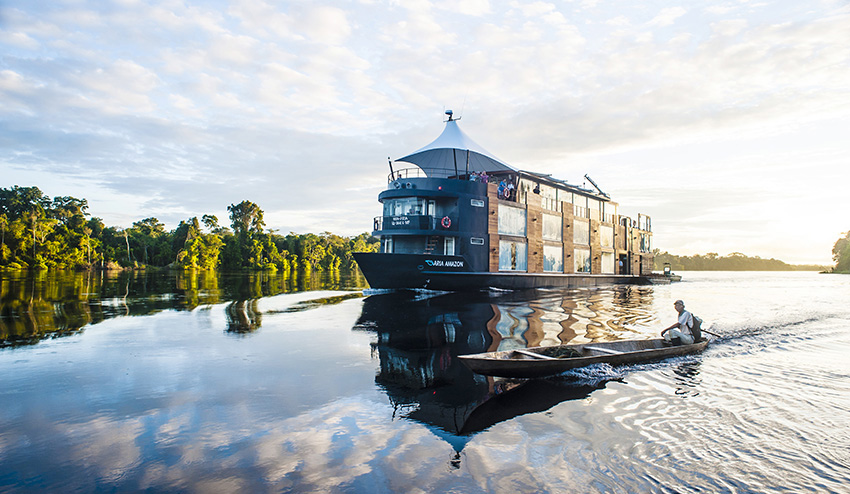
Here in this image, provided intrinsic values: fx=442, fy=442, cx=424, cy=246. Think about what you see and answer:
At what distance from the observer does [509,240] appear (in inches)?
1192

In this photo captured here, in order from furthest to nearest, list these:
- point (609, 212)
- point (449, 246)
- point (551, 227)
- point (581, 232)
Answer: point (609, 212), point (581, 232), point (551, 227), point (449, 246)

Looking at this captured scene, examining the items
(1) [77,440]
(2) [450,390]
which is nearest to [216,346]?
(1) [77,440]

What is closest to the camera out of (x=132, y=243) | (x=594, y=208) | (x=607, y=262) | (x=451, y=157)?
(x=451, y=157)

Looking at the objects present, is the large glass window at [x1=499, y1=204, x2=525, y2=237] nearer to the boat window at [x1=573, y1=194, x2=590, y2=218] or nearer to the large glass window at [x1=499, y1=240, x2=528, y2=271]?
the large glass window at [x1=499, y1=240, x2=528, y2=271]

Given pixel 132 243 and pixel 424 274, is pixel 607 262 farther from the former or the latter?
pixel 132 243

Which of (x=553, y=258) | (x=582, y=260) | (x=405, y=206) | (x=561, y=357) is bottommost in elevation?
(x=561, y=357)

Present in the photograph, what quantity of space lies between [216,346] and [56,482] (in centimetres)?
737

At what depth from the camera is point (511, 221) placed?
100ft

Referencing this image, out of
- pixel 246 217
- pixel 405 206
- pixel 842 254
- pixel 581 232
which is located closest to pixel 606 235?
pixel 581 232

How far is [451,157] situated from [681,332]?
23011mm

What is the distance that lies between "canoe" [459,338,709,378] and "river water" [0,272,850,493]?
291mm

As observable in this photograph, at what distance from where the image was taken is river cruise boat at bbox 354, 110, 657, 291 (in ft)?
82.9

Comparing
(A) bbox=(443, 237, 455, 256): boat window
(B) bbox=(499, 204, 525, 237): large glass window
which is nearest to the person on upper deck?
(A) bbox=(443, 237, 455, 256): boat window

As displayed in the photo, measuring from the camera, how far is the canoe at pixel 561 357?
7.91m
